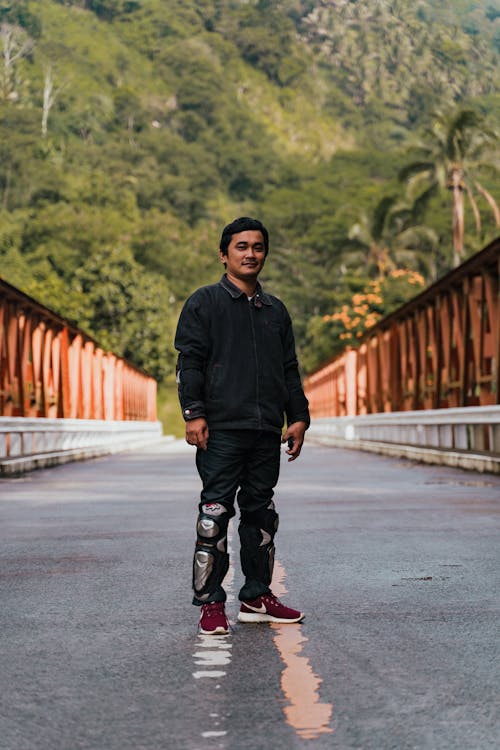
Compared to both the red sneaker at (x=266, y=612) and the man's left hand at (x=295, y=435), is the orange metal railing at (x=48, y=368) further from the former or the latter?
the red sneaker at (x=266, y=612)

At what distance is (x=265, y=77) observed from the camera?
584 feet

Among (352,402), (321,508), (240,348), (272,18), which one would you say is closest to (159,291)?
(352,402)

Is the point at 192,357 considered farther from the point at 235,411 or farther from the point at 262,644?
the point at 262,644

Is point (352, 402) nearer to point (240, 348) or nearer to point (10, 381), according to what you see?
point (10, 381)

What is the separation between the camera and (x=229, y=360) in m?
5.92

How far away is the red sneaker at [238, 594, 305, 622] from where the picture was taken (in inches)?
238

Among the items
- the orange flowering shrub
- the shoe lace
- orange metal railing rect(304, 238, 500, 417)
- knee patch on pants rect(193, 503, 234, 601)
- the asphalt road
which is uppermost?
the orange flowering shrub

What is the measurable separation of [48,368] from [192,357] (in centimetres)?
2346

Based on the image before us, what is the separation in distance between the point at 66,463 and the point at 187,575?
59.6ft

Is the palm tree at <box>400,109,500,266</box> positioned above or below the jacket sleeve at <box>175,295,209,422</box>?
above

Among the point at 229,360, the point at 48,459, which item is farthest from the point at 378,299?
the point at 229,360

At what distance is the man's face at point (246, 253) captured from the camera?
5.94 meters

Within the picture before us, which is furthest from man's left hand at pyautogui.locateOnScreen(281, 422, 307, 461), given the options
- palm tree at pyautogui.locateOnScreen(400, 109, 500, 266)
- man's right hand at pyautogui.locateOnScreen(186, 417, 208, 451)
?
palm tree at pyautogui.locateOnScreen(400, 109, 500, 266)

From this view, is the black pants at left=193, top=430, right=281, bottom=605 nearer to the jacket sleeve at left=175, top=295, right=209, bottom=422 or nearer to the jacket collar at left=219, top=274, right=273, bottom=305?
the jacket sleeve at left=175, top=295, right=209, bottom=422
